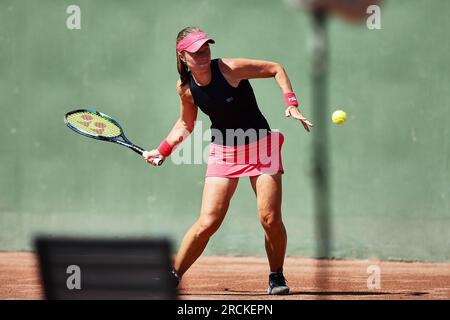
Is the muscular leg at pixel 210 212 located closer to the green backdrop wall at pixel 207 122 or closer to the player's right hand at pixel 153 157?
the player's right hand at pixel 153 157

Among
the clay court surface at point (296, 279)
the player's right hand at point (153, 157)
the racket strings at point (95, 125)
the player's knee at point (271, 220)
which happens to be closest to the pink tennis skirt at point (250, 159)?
the player's knee at point (271, 220)

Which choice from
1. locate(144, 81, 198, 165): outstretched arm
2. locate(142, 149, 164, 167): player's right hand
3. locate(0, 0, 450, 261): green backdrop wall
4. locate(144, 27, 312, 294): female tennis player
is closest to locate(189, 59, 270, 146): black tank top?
locate(144, 27, 312, 294): female tennis player

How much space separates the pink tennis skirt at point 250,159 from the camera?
18.5 feet

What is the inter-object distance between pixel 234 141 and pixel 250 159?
0.49 feet

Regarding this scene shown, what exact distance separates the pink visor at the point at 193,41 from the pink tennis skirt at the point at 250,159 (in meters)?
0.64

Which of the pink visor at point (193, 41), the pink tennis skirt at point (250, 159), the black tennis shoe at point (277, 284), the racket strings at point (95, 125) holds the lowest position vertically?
the black tennis shoe at point (277, 284)

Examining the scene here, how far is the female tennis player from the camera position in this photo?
5590 mm

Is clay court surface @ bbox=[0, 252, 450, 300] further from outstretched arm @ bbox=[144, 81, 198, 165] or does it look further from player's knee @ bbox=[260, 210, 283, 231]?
outstretched arm @ bbox=[144, 81, 198, 165]

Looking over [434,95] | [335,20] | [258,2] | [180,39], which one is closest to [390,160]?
[434,95]

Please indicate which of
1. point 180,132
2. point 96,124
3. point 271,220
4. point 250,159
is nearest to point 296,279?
point 271,220

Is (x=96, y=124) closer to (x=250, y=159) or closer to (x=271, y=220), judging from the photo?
(x=250, y=159)

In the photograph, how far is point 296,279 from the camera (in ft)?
22.1

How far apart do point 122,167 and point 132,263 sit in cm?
111

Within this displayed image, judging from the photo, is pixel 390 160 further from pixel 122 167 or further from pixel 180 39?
pixel 180 39
